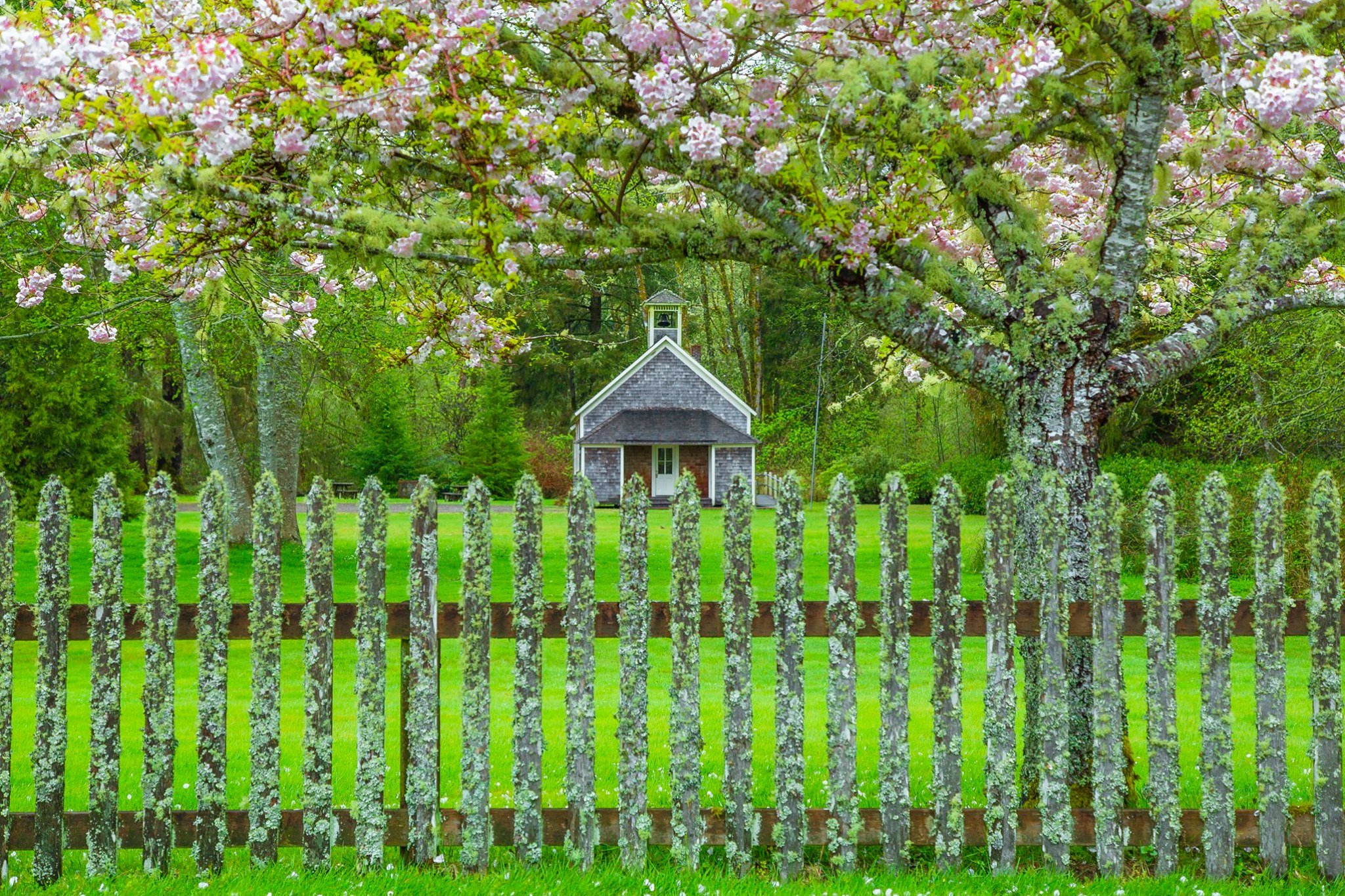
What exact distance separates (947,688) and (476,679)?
2.02 metres

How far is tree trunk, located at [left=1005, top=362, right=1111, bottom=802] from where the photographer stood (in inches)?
202

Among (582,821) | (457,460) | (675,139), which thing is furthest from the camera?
(457,460)

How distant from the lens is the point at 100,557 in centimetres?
464

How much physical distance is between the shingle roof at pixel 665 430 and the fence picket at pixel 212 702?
32.5 metres

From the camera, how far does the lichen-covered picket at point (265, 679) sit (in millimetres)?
4590

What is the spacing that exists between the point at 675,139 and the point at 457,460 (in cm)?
4186

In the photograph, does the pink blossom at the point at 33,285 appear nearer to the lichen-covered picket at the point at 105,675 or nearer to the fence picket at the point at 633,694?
the lichen-covered picket at the point at 105,675

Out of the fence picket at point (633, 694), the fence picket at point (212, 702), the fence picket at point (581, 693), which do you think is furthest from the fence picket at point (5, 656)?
the fence picket at point (633, 694)

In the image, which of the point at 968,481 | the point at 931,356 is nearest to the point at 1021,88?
the point at 931,356

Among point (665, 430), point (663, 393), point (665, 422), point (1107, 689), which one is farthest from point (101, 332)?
point (663, 393)

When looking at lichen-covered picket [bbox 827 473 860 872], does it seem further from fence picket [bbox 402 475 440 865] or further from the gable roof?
the gable roof

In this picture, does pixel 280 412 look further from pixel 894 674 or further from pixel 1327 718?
pixel 1327 718

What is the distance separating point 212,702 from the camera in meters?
4.68

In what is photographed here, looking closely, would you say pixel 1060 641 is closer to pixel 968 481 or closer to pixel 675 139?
pixel 675 139
